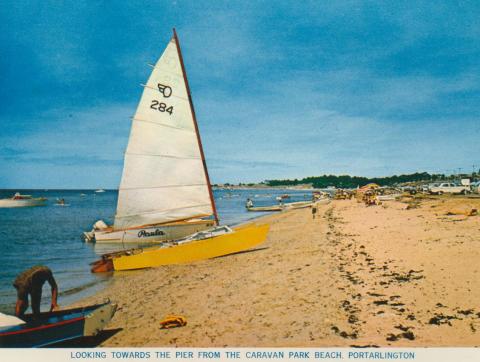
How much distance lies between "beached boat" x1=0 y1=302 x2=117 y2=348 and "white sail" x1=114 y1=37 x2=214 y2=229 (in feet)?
24.9

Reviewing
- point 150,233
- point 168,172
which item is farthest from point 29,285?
point 150,233

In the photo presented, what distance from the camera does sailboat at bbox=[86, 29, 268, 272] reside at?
13594 mm

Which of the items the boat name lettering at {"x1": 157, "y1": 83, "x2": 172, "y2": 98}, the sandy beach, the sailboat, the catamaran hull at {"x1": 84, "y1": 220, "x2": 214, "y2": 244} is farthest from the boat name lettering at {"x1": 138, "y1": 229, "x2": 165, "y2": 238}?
the boat name lettering at {"x1": 157, "y1": 83, "x2": 172, "y2": 98}

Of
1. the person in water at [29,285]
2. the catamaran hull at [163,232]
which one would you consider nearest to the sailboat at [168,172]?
the catamaran hull at [163,232]

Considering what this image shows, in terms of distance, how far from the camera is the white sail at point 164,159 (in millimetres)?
13664

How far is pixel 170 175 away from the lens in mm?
13852

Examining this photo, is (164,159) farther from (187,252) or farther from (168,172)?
(187,252)

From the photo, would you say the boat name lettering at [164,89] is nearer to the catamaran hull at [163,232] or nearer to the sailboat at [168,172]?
the sailboat at [168,172]

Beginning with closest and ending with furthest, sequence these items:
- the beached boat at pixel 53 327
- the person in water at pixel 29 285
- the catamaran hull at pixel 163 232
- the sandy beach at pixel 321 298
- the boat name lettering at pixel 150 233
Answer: the sandy beach at pixel 321 298, the beached boat at pixel 53 327, the person in water at pixel 29 285, the catamaran hull at pixel 163 232, the boat name lettering at pixel 150 233

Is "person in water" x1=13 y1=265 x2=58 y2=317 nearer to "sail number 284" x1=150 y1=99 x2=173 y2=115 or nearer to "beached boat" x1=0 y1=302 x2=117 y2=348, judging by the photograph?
"beached boat" x1=0 y1=302 x2=117 y2=348

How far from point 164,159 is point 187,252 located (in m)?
4.20

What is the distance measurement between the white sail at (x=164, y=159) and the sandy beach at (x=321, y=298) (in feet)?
8.71

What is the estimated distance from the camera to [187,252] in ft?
42.8
